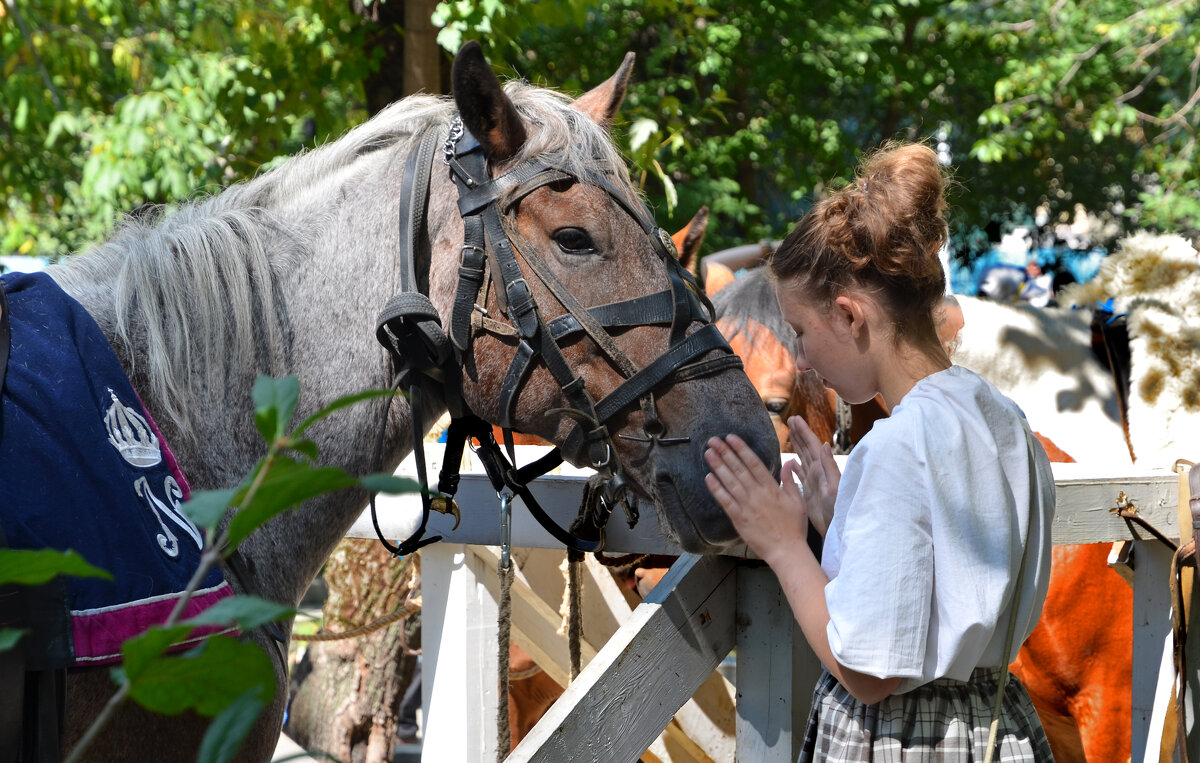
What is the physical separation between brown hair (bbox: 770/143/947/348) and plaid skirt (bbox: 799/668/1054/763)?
536 mm

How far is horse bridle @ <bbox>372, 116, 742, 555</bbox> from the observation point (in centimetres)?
180

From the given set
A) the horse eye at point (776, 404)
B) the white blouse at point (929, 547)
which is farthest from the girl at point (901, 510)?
the horse eye at point (776, 404)

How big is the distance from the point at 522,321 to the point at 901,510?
0.77m

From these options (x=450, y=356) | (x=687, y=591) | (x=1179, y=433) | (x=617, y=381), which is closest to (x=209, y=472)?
(x=450, y=356)

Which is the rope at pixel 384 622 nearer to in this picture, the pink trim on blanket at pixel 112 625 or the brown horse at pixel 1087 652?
the pink trim on blanket at pixel 112 625

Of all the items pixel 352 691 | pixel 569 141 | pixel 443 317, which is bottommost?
pixel 352 691

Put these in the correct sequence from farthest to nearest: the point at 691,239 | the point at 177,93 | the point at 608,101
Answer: the point at 177,93
the point at 691,239
the point at 608,101

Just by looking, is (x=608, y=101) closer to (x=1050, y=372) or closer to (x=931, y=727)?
(x=931, y=727)

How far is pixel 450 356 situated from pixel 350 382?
0.66 feet

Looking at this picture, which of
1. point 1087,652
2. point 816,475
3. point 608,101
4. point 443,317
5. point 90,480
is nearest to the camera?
point 90,480

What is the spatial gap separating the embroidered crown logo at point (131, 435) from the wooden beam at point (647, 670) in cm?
74

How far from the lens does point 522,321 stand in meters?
1.81

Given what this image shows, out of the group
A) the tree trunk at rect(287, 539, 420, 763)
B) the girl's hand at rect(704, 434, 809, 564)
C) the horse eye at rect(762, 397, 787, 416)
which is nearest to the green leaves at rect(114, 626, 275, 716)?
the girl's hand at rect(704, 434, 809, 564)

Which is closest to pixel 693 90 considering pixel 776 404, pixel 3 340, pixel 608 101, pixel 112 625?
pixel 776 404
